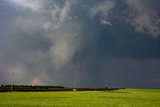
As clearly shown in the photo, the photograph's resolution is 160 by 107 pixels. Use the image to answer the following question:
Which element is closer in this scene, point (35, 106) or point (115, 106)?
point (35, 106)

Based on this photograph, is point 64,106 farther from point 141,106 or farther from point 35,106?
point 141,106

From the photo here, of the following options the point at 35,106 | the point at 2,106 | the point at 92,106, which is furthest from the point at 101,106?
the point at 2,106

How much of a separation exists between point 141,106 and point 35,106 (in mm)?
11343

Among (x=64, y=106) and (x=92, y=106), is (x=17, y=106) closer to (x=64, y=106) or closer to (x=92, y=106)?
(x=64, y=106)

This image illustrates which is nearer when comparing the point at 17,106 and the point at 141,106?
the point at 17,106

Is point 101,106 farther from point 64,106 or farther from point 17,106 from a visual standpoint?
point 17,106

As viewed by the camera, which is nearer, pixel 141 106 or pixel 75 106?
pixel 75 106

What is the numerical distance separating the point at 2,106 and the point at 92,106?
882 centimetres

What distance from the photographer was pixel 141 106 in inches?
1476

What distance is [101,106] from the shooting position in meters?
35.8

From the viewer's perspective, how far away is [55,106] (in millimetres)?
34781

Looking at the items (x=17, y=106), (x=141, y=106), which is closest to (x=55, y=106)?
(x=17, y=106)

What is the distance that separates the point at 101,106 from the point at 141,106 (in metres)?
4.69

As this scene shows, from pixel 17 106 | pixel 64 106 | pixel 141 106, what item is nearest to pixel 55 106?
pixel 64 106
